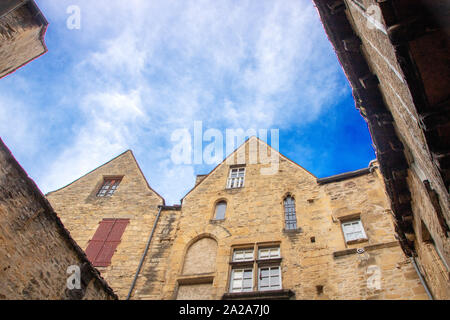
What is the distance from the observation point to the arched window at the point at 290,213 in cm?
A: 1083

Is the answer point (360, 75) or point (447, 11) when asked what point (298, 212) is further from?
point (447, 11)

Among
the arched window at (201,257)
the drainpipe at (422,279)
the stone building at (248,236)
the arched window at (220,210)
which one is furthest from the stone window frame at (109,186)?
the drainpipe at (422,279)

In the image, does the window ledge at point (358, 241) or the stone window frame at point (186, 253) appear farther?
the stone window frame at point (186, 253)

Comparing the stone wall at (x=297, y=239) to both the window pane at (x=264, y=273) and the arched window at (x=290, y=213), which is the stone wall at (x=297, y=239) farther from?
the window pane at (x=264, y=273)

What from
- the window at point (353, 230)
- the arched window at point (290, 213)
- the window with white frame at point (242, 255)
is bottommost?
the window with white frame at point (242, 255)

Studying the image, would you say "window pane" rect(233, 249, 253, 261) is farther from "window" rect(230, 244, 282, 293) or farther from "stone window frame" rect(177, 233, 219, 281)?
"stone window frame" rect(177, 233, 219, 281)

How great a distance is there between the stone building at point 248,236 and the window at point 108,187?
3.5 inches

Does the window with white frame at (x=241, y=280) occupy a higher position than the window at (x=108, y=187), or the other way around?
the window at (x=108, y=187)

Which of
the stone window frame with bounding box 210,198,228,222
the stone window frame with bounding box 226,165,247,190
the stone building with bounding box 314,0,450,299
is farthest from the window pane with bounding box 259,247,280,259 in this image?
the stone building with bounding box 314,0,450,299

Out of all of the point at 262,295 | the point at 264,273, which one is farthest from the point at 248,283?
the point at 262,295

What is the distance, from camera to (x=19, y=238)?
6.00 metres

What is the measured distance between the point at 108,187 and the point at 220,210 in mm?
5906

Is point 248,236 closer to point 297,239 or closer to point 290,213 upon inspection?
point 297,239

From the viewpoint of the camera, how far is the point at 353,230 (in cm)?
980
